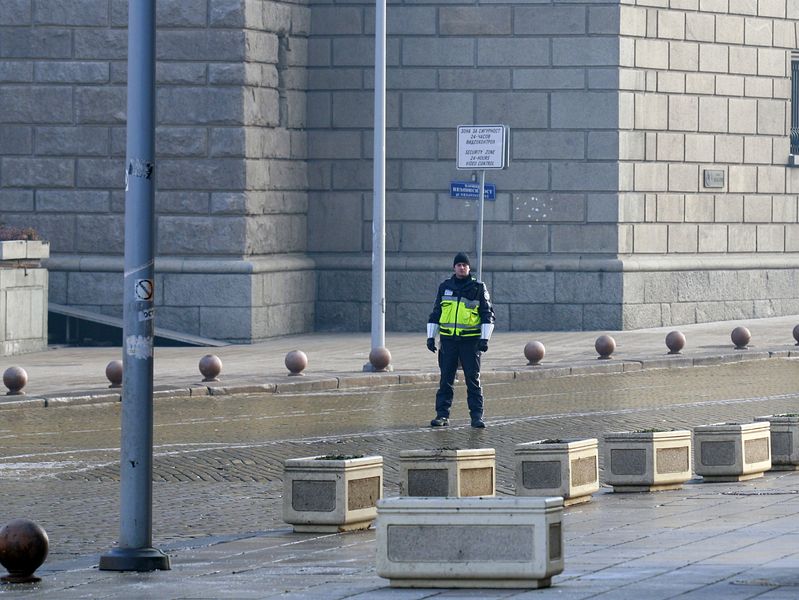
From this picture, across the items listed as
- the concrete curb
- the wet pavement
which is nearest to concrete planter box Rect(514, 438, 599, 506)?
the wet pavement

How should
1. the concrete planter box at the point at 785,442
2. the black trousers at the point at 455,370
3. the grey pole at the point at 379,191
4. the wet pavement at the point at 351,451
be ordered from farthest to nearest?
the grey pole at the point at 379,191 → the black trousers at the point at 455,370 → the concrete planter box at the point at 785,442 → the wet pavement at the point at 351,451

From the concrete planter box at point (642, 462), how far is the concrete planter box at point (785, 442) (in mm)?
1452

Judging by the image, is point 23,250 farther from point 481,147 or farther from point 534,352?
point 534,352

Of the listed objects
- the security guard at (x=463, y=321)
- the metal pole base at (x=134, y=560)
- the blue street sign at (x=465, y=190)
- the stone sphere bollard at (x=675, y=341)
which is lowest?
the metal pole base at (x=134, y=560)

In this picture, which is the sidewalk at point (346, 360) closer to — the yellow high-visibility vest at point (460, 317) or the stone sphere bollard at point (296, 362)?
the stone sphere bollard at point (296, 362)

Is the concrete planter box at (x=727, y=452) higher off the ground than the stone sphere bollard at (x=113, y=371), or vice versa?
the stone sphere bollard at (x=113, y=371)

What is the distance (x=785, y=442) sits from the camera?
1523cm

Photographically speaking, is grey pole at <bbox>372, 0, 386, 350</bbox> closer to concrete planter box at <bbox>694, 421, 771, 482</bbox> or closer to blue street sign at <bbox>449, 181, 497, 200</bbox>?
blue street sign at <bbox>449, 181, 497, 200</bbox>

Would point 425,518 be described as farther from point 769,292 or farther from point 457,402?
point 769,292

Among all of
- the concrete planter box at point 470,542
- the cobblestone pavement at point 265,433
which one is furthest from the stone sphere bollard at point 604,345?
the concrete planter box at point 470,542

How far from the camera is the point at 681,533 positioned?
36.6ft

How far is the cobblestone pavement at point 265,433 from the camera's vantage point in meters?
13.1

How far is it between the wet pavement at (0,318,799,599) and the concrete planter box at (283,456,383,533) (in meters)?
0.20

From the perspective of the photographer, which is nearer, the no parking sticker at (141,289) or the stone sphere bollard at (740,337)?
the no parking sticker at (141,289)
